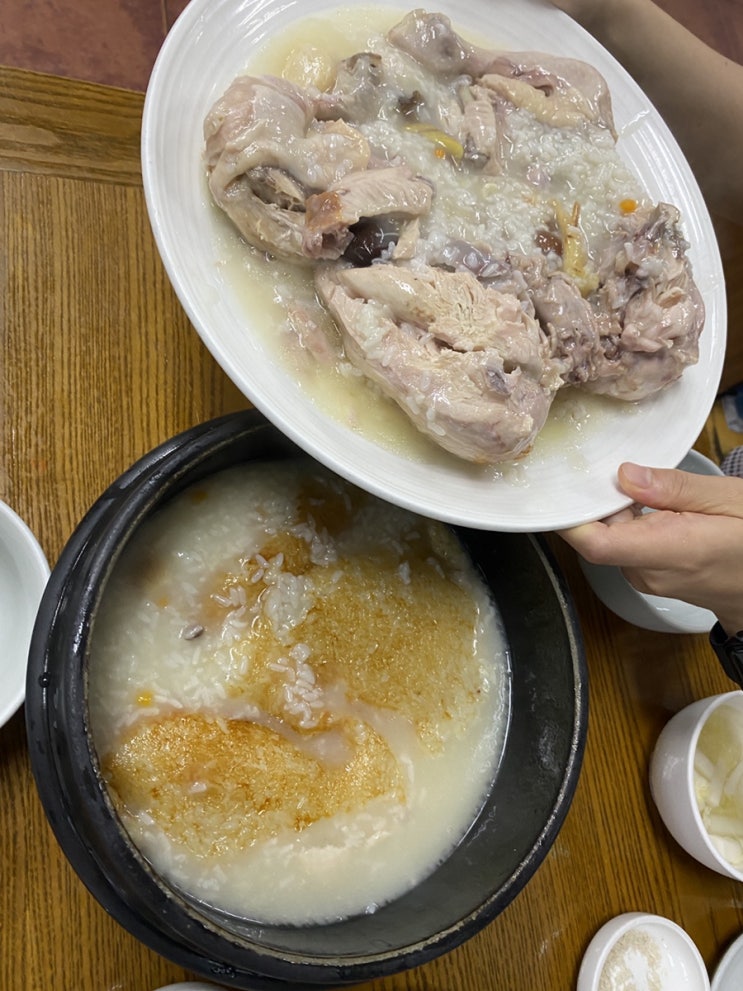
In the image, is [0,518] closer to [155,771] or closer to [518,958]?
[155,771]

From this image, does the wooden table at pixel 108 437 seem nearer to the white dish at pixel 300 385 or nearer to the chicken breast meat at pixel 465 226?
the white dish at pixel 300 385

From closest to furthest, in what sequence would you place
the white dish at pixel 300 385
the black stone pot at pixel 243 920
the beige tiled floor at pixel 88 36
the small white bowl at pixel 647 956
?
the black stone pot at pixel 243 920, the white dish at pixel 300 385, the small white bowl at pixel 647 956, the beige tiled floor at pixel 88 36

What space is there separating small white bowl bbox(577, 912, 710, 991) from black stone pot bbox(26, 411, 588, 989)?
39 cm

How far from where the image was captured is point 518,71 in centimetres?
139

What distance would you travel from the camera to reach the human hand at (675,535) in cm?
120

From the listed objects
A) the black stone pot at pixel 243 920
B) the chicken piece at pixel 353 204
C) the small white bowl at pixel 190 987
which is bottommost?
the small white bowl at pixel 190 987

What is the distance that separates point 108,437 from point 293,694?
0.57 m

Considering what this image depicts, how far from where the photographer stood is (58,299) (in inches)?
54.4

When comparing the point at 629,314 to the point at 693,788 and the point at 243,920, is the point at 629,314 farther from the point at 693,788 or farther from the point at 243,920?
the point at 243,920

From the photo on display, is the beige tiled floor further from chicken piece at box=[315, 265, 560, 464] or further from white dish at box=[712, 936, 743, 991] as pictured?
white dish at box=[712, 936, 743, 991]

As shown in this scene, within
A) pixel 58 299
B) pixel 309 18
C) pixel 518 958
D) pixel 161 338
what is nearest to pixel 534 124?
pixel 309 18

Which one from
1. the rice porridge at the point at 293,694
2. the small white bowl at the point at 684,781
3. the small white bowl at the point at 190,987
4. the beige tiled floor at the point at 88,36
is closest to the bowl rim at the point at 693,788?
the small white bowl at the point at 684,781

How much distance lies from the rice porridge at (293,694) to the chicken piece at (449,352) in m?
0.32

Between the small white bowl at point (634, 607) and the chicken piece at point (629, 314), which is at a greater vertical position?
the chicken piece at point (629, 314)
